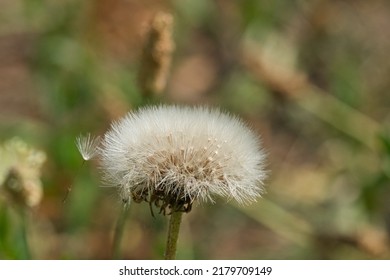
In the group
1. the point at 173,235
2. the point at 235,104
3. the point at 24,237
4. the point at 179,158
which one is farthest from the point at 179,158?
the point at 235,104

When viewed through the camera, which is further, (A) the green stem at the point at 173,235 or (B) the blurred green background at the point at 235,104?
(B) the blurred green background at the point at 235,104

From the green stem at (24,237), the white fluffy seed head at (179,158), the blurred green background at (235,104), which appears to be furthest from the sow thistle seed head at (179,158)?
the blurred green background at (235,104)

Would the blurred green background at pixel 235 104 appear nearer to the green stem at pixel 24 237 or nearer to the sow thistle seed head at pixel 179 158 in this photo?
the green stem at pixel 24 237

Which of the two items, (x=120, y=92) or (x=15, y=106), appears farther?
(x=15, y=106)

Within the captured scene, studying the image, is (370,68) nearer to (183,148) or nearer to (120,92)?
(120,92)
